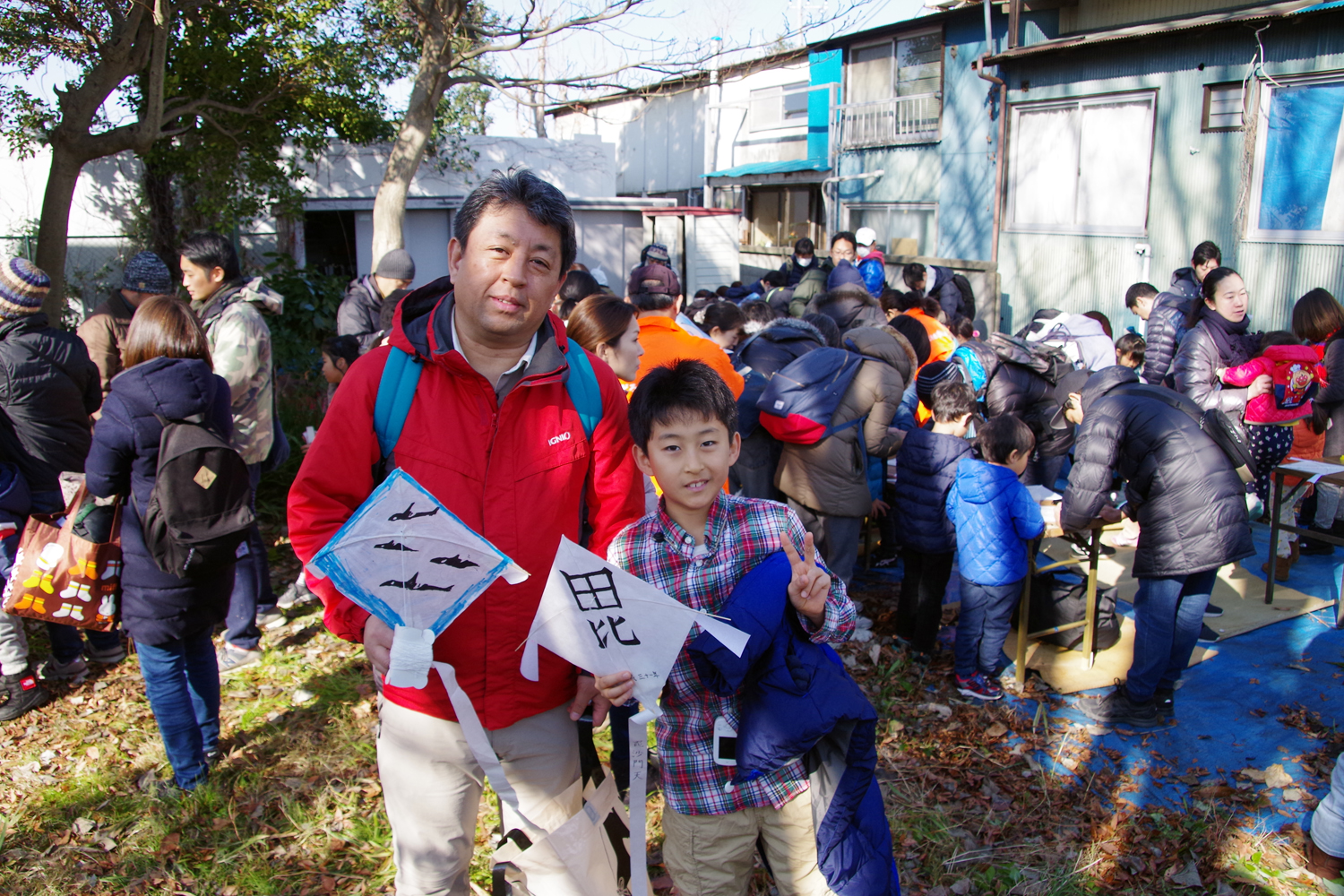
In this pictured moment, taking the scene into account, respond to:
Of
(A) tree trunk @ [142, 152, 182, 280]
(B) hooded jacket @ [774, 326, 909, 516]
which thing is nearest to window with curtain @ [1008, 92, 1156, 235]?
(B) hooded jacket @ [774, 326, 909, 516]

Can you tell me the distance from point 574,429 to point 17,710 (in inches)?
157

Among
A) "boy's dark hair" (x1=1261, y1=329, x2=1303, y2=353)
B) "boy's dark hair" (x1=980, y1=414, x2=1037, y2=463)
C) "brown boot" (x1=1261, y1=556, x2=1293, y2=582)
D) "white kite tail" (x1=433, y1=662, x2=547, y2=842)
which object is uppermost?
"boy's dark hair" (x1=1261, y1=329, x2=1303, y2=353)

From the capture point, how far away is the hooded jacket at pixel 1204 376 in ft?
19.8

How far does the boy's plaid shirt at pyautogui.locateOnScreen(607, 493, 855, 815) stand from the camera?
230 cm

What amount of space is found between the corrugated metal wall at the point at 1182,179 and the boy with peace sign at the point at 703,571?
10.3 m

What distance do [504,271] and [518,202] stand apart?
0.58ft

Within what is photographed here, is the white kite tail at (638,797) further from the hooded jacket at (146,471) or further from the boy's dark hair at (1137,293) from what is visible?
the boy's dark hair at (1137,293)

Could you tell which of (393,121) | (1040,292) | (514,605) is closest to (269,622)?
(514,605)

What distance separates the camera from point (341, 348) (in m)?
5.70

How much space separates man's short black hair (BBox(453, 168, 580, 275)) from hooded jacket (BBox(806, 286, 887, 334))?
5136mm

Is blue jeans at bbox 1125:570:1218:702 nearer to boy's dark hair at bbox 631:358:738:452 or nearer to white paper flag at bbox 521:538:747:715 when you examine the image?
boy's dark hair at bbox 631:358:738:452

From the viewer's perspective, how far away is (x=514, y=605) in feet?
7.08

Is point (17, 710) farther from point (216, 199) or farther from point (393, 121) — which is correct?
point (393, 121)

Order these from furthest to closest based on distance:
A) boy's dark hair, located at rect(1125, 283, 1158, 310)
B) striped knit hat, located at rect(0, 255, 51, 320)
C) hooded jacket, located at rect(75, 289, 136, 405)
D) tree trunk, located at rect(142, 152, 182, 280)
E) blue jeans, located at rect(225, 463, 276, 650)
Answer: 1. tree trunk, located at rect(142, 152, 182, 280)
2. boy's dark hair, located at rect(1125, 283, 1158, 310)
3. hooded jacket, located at rect(75, 289, 136, 405)
4. blue jeans, located at rect(225, 463, 276, 650)
5. striped knit hat, located at rect(0, 255, 51, 320)
